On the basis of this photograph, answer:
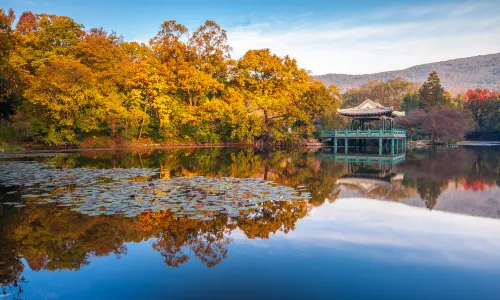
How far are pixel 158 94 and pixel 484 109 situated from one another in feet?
152

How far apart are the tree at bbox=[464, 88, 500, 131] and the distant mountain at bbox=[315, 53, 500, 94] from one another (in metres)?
53.9

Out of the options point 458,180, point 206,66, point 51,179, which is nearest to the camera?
point 51,179

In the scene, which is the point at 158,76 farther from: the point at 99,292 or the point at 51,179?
the point at 99,292

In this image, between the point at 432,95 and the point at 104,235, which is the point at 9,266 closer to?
the point at 104,235

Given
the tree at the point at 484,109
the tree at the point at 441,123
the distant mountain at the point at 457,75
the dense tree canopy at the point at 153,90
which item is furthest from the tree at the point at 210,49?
the distant mountain at the point at 457,75

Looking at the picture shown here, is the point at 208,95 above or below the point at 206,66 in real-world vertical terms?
below

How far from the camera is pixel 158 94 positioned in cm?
3256

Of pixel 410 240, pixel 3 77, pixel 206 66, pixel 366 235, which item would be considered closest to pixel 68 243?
pixel 366 235

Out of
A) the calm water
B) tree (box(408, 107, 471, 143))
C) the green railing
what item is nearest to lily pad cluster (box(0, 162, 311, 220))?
the calm water

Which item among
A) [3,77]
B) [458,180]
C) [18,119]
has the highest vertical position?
[3,77]

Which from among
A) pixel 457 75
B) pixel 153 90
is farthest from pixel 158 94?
pixel 457 75

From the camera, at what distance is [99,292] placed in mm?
4164

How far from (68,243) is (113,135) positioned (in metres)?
26.7

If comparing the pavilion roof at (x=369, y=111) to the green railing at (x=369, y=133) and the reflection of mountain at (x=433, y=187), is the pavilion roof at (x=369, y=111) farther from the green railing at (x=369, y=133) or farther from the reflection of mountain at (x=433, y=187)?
the reflection of mountain at (x=433, y=187)
